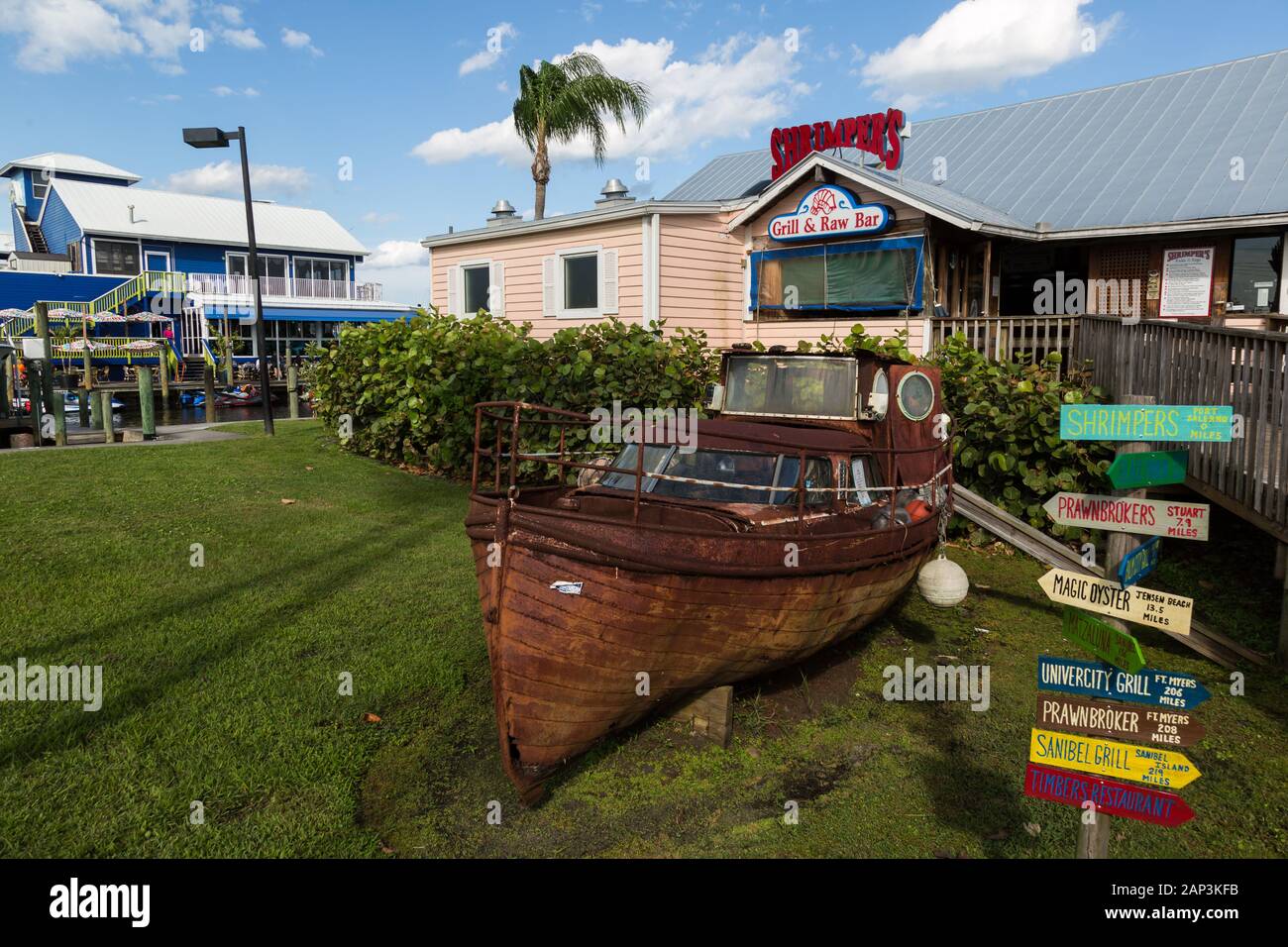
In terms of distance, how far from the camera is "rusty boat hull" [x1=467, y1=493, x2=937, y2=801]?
4.95 meters

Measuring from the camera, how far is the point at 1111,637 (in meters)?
3.62

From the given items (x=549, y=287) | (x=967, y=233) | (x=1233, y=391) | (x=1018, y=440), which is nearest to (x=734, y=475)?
(x=1233, y=391)

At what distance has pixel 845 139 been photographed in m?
15.5

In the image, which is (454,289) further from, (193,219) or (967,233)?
(193,219)

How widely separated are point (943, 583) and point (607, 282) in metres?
11.4

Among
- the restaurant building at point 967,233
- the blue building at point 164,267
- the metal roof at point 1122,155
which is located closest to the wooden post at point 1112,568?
the restaurant building at point 967,233

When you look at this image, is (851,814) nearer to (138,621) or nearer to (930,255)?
(138,621)

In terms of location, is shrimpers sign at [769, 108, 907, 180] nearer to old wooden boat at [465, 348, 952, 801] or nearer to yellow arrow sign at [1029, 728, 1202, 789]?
old wooden boat at [465, 348, 952, 801]

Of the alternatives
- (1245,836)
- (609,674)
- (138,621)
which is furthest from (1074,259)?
(138,621)

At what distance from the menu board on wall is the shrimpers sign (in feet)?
15.9

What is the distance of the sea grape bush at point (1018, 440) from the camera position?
10359 mm

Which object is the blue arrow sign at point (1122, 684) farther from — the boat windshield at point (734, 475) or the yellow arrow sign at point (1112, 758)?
the boat windshield at point (734, 475)

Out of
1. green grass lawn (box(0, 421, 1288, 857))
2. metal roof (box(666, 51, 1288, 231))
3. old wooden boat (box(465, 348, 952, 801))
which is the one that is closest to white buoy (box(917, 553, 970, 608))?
old wooden boat (box(465, 348, 952, 801))

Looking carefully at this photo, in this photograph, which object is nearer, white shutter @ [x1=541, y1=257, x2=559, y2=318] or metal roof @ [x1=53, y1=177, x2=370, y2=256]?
white shutter @ [x1=541, y1=257, x2=559, y2=318]
